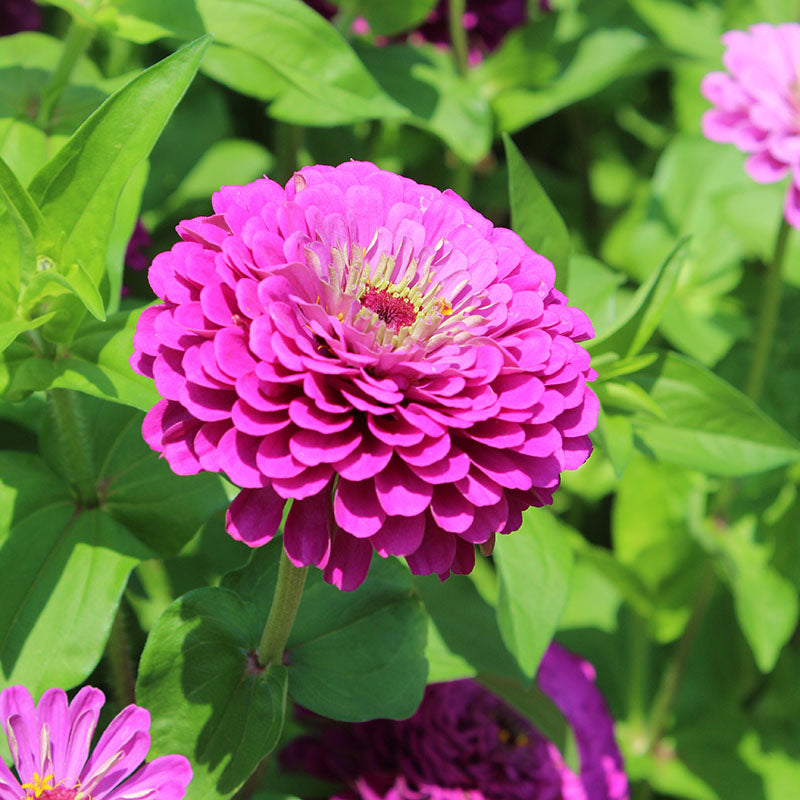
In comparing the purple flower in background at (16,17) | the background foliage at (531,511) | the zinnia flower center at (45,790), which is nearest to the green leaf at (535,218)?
the background foliage at (531,511)

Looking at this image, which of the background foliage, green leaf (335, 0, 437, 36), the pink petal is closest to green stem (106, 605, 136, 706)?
the background foliage

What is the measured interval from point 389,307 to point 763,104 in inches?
23.2

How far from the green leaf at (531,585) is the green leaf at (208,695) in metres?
0.18

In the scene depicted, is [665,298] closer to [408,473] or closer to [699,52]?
[408,473]

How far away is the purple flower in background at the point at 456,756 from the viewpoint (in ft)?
2.82

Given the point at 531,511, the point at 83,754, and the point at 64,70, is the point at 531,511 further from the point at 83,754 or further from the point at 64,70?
the point at 64,70

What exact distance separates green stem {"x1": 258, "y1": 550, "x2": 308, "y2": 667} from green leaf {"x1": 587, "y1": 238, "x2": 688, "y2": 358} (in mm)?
326

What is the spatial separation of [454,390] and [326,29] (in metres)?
0.49

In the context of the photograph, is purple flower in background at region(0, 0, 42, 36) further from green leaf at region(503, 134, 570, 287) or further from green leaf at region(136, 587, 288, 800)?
green leaf at region(136, 587, 288, 800)

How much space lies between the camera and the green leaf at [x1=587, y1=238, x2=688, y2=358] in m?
0.82

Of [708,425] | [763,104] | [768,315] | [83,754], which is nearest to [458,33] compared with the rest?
[763,104]

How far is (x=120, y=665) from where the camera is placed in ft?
2.72

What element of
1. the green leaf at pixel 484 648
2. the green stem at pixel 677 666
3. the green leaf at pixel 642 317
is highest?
the green leaf at pixel 642 317

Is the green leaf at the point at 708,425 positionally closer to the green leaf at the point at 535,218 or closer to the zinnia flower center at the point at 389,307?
the green leaf at the point at 535,218
